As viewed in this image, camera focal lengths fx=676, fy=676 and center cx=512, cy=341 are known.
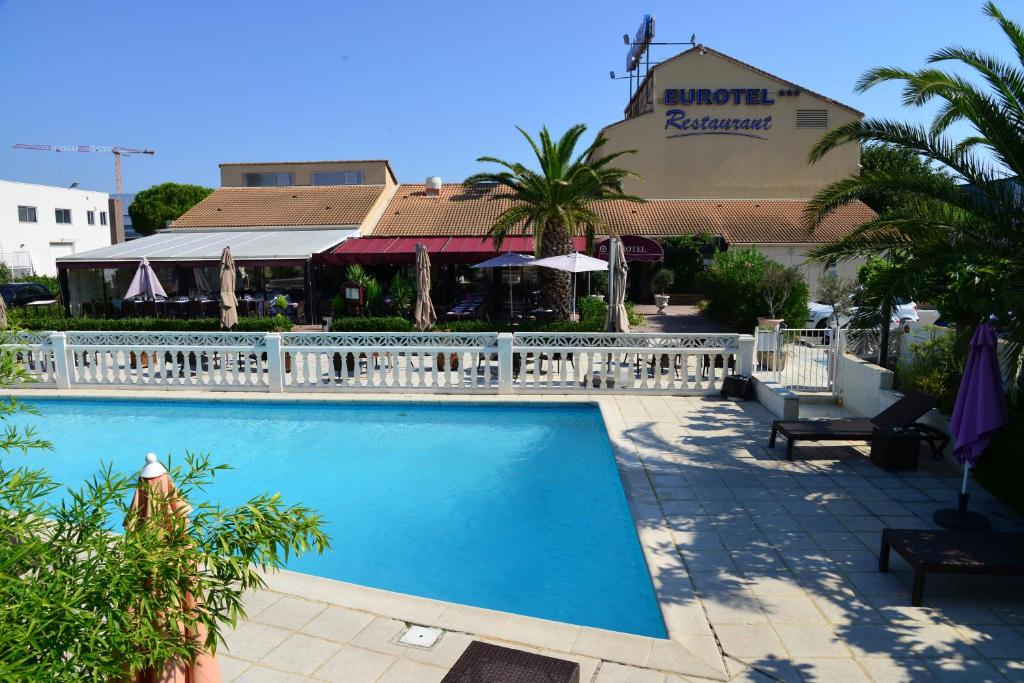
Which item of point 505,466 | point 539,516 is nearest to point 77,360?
point 505,466

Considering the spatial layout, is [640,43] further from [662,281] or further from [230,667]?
[230,667]

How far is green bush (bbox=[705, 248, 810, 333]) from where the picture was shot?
18969mm

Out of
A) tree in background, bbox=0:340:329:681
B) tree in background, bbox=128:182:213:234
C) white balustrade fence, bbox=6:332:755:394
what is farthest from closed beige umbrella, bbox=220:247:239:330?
tree in background, bbox=128:182:213:234

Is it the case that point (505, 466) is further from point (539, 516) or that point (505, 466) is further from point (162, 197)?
point (162, 197)

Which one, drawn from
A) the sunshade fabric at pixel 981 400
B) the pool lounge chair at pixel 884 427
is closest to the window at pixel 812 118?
the pool lounge chair at pixel 884 427

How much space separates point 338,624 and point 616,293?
32.2 feet

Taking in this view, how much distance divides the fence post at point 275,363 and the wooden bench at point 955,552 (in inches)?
428

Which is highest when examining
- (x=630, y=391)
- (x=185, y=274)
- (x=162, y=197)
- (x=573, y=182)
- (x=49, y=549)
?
(x=162, y=197)

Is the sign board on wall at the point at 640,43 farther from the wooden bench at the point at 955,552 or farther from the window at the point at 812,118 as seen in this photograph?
the wooden bench at the point at 955,552

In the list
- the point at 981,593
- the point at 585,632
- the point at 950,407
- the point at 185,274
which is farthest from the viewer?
the point at 185,274

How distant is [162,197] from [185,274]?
33.8 metres

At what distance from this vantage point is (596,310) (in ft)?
56.3

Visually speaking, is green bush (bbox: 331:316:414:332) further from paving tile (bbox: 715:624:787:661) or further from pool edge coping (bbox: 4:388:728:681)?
paving tile (bbox: 715:624:787:661)

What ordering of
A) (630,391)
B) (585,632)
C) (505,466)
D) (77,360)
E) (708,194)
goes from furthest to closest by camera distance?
(708,194), (77,360), (630,391), (505,466), (585,632)
